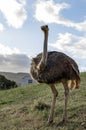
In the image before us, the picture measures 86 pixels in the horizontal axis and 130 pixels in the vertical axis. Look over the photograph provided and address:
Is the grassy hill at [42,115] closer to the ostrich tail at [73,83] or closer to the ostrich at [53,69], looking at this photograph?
the ostrich at [53,69]

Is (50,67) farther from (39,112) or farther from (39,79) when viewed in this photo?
(39,112)

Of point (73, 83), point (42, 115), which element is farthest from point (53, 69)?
point (42, 115)

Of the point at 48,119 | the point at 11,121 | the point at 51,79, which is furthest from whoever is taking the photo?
the point at 11,121

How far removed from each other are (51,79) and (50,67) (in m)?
0.27

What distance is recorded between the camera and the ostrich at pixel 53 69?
10898 mm

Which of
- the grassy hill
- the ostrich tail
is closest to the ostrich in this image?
the ostrich tail

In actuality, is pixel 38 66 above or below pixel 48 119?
above

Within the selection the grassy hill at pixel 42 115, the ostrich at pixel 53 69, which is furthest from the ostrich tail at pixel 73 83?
the grassy hill at pixel 42 115

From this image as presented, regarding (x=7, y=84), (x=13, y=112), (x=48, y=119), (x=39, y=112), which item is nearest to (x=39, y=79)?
(x=48, y=119)

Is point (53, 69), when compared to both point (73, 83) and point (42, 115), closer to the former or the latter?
point (73, 83)

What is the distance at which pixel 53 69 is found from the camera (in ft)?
35.7

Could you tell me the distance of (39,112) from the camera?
42.3 feet

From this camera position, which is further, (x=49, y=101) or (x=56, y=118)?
(x=49, y=101)

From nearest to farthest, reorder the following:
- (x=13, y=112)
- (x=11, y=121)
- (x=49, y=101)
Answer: (x=11, y=121) < (x=13, y=112) < (x=49, y=101)
